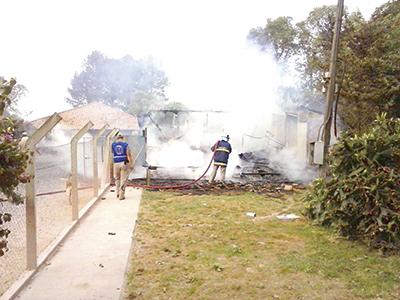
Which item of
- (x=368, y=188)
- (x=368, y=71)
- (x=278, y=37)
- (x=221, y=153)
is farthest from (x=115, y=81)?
(x=368, y=188)

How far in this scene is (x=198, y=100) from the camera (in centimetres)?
2945

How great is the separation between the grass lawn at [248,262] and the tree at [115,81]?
43.4 m

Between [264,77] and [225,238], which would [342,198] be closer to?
[225,238]

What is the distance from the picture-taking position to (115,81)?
5772 centimetres

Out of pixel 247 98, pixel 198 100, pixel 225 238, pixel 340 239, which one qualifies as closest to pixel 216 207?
pixel 225 238

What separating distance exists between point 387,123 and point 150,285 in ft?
15.6

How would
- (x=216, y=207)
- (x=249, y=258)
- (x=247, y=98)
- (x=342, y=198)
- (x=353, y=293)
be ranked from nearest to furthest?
(x=353, y=293) < (x=249, y=258) < (x=342, y=198) < (x=216, y=207) < (x=247, y=98)

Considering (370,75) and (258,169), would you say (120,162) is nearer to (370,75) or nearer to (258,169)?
(258,169)

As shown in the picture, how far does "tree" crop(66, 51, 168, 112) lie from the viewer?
52.2 metres

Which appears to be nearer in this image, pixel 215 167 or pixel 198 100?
pixel 215 167

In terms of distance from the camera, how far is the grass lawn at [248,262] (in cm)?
457

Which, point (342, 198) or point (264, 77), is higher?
point (264, 77)

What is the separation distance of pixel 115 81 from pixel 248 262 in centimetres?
5475

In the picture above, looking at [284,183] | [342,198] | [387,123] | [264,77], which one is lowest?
[284,183]
